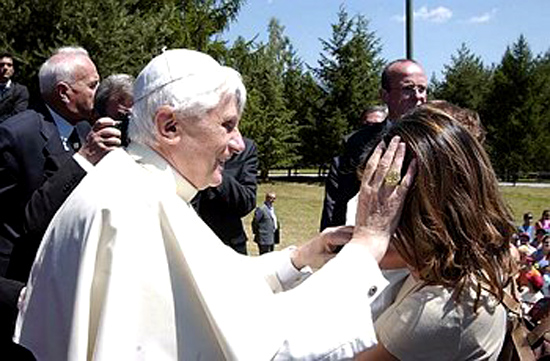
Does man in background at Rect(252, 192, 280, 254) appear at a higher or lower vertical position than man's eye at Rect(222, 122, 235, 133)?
lower

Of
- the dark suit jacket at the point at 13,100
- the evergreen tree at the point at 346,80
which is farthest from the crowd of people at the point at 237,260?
the evergreen tree at the point at 346,80

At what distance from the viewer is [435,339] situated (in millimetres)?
1905

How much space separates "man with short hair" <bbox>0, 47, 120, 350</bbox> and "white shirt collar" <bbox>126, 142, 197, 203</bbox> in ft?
3.19

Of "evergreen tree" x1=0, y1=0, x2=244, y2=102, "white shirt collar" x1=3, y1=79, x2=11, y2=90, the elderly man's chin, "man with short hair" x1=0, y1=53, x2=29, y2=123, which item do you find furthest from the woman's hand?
"evergreen tree" x1=0, y1=0, x2=244, y2=102

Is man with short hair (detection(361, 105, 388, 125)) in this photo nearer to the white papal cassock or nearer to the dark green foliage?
the white papal cassock

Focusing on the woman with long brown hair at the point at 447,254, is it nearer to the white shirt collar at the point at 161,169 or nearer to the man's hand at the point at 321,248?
the man's hand at the point at 321,248

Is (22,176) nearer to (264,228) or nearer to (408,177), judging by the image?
(408,177)

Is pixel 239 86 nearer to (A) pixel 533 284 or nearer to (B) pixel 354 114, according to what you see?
(A) pixel 533 284

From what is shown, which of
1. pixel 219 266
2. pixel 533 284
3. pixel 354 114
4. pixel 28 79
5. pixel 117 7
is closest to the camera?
pixel 219 266

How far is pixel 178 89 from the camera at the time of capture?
6.39ft

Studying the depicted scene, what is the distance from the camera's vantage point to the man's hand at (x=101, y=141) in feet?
9.60

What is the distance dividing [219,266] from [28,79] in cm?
1743

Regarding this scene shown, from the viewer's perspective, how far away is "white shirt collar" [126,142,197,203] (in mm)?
1940

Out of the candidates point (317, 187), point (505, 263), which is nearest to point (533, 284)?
point (505, 263)
